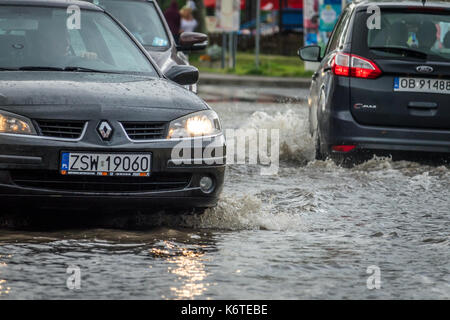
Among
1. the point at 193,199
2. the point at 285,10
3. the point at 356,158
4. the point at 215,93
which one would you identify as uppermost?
the point at 193,199

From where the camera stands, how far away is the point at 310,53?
11969 mm

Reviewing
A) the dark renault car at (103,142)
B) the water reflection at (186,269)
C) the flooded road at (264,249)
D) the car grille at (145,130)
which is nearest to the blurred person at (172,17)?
the flooded road at (264,249)

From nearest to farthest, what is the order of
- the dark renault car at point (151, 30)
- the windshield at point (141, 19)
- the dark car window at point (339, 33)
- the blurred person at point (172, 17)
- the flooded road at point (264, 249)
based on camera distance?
the flooded road at point (264, 249) → the dark car window at point (339, 33) → the dark renault car at point (151, 30) → the windshield at point (141, 19) → the blurred person at point (172, 17)

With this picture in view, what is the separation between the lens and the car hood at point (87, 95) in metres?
7.12

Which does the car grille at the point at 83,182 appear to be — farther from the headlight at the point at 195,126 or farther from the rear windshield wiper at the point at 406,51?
the rear windshield wiper at the point at 406,51

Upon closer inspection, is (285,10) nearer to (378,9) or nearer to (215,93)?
(215,93)

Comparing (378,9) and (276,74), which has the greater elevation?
(378,9)

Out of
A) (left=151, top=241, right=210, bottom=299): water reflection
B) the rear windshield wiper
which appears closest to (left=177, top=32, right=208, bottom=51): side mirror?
the rear windshield wiper

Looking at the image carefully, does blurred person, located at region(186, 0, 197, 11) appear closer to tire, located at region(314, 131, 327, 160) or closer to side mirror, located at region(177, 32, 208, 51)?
side mirror, located at region(177, 32, 208, 51)

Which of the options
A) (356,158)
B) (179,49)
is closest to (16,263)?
(356,158)

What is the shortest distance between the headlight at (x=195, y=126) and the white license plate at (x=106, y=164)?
0.27 meters

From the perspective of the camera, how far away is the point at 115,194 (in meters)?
7.12

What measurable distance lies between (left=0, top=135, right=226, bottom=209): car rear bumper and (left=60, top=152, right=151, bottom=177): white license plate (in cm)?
3
